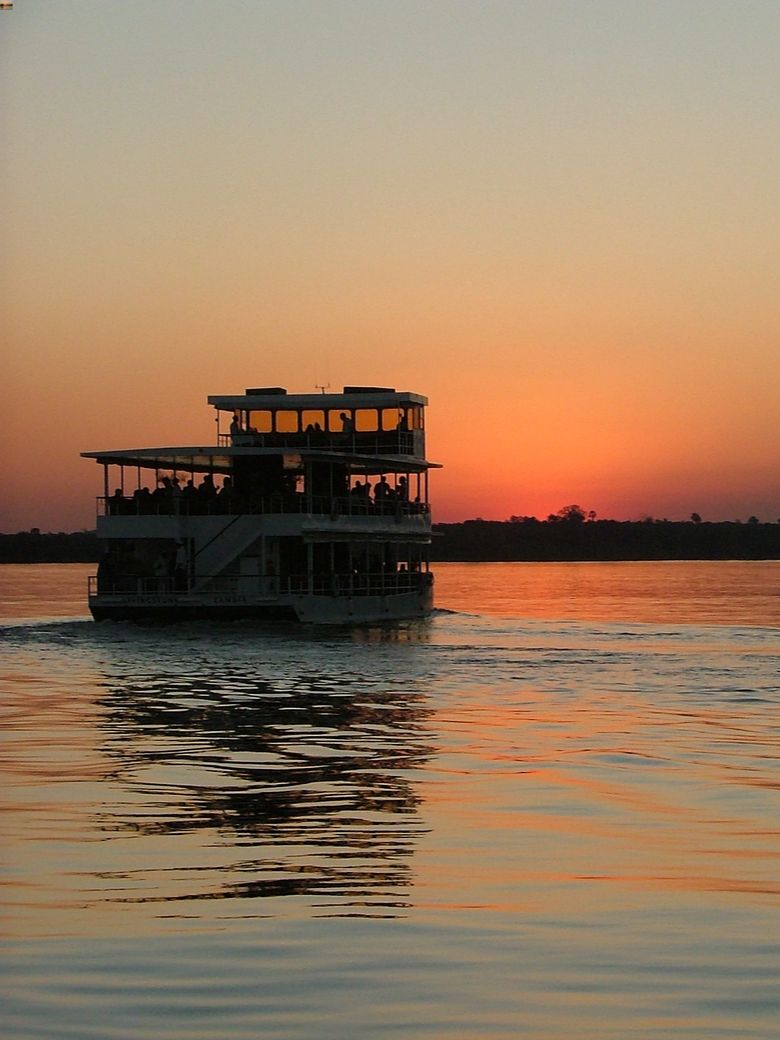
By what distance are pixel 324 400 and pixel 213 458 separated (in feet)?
28.1

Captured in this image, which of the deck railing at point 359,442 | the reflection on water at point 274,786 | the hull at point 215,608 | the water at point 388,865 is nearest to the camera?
the water at point 388,865

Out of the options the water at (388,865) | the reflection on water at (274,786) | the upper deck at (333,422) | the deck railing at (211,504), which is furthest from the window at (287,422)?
the water at (388,865)

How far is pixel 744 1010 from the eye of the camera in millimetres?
9797

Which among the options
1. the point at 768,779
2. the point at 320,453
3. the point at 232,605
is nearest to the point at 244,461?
the point at 320,453

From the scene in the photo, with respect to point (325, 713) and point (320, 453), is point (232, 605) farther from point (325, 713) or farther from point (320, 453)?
point (325, 713)

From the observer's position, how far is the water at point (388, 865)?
32.3ft

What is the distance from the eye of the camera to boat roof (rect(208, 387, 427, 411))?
6706cm

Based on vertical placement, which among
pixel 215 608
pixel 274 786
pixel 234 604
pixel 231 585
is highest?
pixel 231 585

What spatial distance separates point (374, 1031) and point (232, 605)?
44474 mm

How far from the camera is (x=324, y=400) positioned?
6769cm

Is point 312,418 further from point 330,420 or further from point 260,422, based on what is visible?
point 260,422

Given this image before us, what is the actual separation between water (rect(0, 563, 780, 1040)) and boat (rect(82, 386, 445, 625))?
2103 cm

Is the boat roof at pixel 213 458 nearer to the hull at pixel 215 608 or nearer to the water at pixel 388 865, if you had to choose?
the hull at pixel 215 608

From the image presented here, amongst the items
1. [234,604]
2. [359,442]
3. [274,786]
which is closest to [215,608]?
[234,604]
